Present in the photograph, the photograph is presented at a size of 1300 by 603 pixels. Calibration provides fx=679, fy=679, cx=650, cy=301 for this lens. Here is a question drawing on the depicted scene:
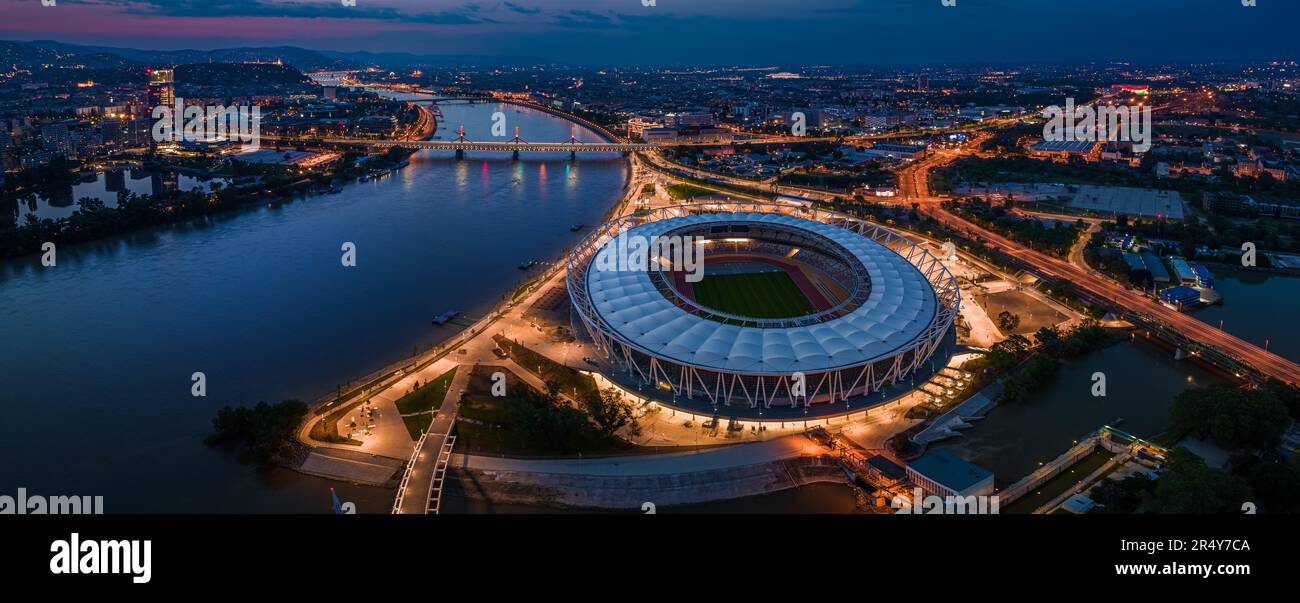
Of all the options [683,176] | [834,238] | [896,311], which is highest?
[683,176]

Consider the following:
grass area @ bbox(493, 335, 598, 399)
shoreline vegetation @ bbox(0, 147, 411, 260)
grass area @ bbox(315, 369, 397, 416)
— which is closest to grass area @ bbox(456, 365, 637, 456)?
grass area @ bbox(493, 335, 598, 399)

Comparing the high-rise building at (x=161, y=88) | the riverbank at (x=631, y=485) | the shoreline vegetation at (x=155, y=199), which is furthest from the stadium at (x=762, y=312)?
the high-rise building at (x=161, y=88)

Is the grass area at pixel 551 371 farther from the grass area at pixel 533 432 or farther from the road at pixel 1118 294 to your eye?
the road at pixel 1118 294

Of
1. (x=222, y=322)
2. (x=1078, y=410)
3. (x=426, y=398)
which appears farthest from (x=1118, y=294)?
(x=222, y=322)

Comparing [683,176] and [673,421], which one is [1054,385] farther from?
[683,176]

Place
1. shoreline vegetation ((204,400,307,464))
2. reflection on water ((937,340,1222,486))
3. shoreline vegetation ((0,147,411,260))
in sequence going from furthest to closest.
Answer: shoreline vegetation ((0,147,411,260)), reflection on water ((937,340,1222,486)), shoreline vegetation ((204,400,307,464))

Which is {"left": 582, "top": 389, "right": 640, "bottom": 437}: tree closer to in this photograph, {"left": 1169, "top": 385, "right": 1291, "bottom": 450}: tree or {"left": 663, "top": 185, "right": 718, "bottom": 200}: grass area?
{"left": 1169, "top": 385, "right": 1291, "bottom": 450}: tree

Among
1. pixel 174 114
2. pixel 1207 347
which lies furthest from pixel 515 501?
pixel 174 114
